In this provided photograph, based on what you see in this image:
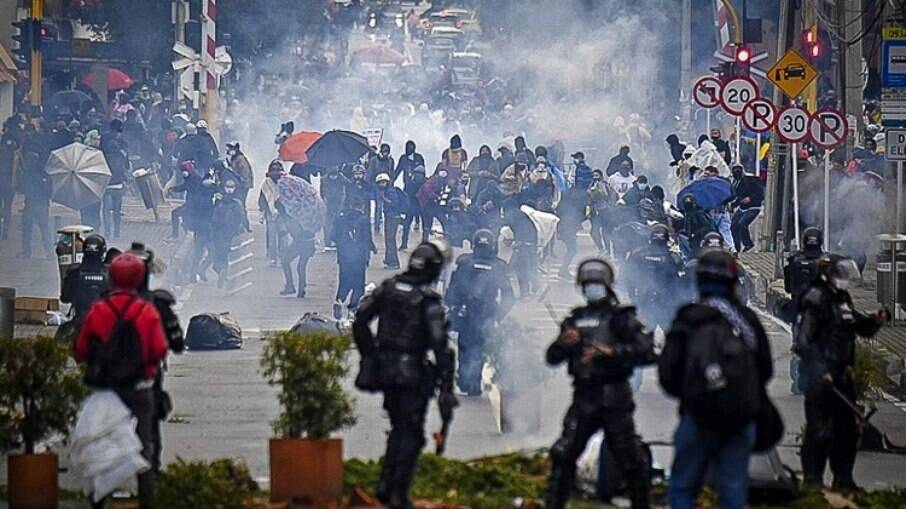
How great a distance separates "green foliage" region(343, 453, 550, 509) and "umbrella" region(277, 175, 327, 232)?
45.2 feet

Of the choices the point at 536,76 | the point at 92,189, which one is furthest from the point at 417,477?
the point at 536,76

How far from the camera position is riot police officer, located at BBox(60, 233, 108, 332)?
16.5 meters

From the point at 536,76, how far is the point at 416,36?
3913cm

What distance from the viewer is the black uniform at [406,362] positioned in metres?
10.7

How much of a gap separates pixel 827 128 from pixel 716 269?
16125mm

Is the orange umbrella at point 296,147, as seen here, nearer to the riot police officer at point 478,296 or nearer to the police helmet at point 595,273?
the riot police officer at point 478,296

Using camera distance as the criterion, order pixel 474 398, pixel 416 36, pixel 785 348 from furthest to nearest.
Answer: pixel 416 36
pixel 785 348
pixel 474 398

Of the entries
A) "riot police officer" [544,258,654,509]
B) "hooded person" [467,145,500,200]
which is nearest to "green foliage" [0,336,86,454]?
"riot police officer" [544,258,654,509]

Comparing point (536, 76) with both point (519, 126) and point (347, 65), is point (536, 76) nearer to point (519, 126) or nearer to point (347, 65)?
point (519, 126)

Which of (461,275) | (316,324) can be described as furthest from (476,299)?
(316,324)

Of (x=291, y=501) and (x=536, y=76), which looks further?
(x=536, y=76)

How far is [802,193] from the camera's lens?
31641 mm

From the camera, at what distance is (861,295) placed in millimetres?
27234

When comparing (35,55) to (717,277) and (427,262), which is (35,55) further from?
(717,277)
